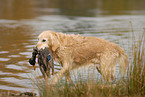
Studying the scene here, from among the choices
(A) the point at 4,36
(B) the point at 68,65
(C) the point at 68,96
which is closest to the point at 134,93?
(C) the point at 68,96

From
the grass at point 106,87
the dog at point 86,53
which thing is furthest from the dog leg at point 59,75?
the grass at point 106,87

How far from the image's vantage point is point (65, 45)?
6.99 meters

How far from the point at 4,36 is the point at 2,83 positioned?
7.66 meters

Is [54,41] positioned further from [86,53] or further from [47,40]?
[86,53]

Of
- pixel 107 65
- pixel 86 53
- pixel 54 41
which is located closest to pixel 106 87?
pixel 107 65

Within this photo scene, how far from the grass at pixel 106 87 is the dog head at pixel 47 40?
105 cm

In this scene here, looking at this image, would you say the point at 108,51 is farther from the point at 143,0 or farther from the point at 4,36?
the point at 143,0

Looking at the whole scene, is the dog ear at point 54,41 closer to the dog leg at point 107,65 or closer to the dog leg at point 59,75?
the dog leg at point 59,75

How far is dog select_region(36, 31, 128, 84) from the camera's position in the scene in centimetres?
684

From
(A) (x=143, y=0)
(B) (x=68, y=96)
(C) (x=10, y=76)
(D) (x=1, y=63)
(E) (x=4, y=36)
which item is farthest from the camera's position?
(A) (x=143, y=0)

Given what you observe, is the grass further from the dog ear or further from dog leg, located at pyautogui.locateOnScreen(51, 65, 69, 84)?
the dog ear

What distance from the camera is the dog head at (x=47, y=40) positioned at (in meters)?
6.56

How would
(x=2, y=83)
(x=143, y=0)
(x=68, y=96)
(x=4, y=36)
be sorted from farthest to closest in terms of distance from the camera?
1. (x=143, y=0)
2. (x=4, y=36)
3. (x=2, y=83)
4. (x=68, y=96)

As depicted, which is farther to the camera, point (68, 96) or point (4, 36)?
point (4, 36)
